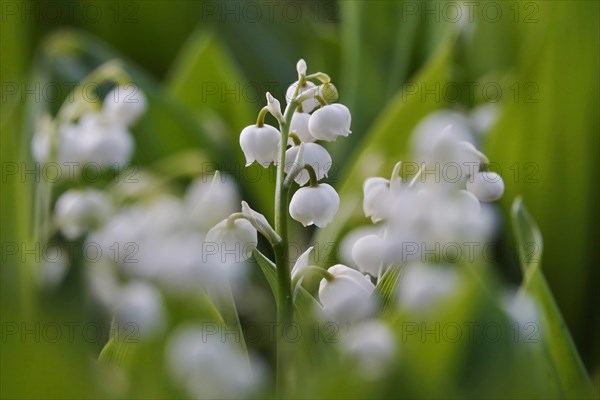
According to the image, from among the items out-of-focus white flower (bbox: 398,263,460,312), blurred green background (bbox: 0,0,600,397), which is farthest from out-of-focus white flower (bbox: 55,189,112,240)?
out-of-focus white flower (bbox: 398,263,460,312)

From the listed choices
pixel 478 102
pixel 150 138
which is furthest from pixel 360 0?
pixel 150 138

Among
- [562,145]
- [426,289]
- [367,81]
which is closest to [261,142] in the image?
[426,289]

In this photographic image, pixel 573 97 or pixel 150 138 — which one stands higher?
pixel 573 97

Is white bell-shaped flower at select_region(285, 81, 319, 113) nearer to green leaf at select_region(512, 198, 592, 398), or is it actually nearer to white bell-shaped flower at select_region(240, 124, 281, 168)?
white bell-shaped flower at select_region(240, 124, 281, 168)

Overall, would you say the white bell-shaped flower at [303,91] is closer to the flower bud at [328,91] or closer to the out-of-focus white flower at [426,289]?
the flower bud at [328,91]

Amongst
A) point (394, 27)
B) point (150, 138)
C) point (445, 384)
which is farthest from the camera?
point (394, 27)

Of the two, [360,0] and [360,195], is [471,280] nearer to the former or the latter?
[360,195]

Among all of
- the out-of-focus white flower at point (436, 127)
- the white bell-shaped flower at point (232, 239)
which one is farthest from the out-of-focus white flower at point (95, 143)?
the white bell-shaped flower at point (232, 239)
